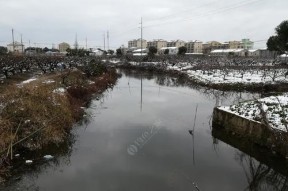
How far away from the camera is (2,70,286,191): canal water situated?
37.7 feet

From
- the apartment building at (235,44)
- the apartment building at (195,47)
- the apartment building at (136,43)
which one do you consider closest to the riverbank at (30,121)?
the apartment building at (195,47)

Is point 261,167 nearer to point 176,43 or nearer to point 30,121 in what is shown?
point 30,121

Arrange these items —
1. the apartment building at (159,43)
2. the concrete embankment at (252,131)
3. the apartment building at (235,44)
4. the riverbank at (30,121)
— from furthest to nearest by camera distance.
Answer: the apartment building at (159,43) → the apartment building at (235,44) → the concrete embankment at (252,131) → the riverbank at (30,121)

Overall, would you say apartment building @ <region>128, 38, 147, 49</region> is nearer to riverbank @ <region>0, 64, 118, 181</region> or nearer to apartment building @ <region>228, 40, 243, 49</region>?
apartment building @ <region>228, 40, 243, 49</region>

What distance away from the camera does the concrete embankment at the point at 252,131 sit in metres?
13.4

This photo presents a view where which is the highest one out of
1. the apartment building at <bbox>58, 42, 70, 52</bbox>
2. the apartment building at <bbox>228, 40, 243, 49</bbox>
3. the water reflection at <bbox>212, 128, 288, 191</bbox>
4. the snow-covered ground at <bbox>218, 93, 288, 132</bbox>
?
the apartment building at <bbox>228, 40, 243, 49</bbox>

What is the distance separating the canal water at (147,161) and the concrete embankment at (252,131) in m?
0.99

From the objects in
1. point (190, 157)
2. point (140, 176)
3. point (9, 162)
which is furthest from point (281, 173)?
point (9, 162)

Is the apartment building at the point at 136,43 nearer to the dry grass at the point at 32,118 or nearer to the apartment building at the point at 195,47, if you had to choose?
the apartment building at the point at 195,47

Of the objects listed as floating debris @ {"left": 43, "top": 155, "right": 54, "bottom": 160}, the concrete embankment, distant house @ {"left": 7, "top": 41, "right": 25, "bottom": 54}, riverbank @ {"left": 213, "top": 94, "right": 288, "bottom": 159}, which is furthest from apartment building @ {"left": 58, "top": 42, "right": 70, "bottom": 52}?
floating debris @ {"left": 43, "top": 155, "right": 54, "bottom": 160}

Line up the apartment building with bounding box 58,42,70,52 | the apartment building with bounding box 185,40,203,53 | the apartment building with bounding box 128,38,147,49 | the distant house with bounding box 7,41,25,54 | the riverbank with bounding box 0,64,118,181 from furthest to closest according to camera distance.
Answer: the apartment building with bounding box 128,38,147,49
the apartment building with bounding box 58,42,70,52
the apartment building with bounding box 185,40,203,53
the distant house with bounding box 7,41,25,54
the riverbank with bounding box 0,64,118,181

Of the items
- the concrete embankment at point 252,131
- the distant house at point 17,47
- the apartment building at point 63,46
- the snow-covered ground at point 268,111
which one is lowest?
the concrete embankment at point 252,131

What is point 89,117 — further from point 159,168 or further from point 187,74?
point 187,74

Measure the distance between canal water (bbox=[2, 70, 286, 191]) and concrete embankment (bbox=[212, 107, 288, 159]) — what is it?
0.99m
